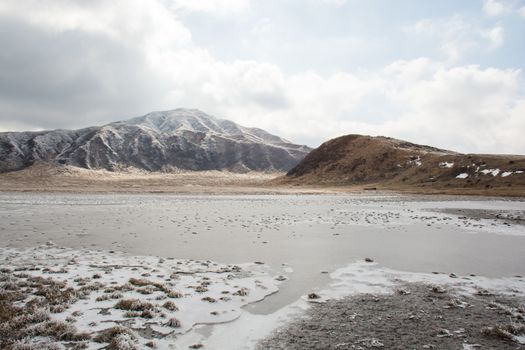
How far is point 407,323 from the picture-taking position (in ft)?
30.6

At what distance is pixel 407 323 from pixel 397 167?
107375 millimetres

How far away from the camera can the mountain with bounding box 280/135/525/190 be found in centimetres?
8056

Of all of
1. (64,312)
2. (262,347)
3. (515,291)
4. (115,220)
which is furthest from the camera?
(115,220)

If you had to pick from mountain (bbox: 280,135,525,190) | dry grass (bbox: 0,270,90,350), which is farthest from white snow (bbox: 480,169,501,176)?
dry grass (bbox: 0,270,90,350)

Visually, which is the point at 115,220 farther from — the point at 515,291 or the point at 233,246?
the point at 515,291

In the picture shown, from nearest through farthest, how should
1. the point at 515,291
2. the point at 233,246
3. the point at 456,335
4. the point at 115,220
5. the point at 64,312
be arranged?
the point at 456,335 → the point at 64,312 → the point at 515,291 → the point at 233,246 → the point at 115,220

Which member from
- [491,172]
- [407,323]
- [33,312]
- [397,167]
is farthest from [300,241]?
[397,167]

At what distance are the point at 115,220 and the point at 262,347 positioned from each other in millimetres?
25466

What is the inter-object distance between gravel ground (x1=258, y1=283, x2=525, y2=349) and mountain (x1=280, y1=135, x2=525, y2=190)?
73.6m

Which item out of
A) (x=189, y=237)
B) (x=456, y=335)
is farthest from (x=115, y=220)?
(x=456, y=335)

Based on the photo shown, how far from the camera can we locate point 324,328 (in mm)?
8953

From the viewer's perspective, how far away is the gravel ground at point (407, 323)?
26.7 ft

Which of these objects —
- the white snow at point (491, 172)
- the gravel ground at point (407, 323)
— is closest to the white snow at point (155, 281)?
the gravel ground at point (407, 323)

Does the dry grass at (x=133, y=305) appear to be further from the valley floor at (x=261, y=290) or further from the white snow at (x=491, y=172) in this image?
the white snow at (x=491, y=172)
